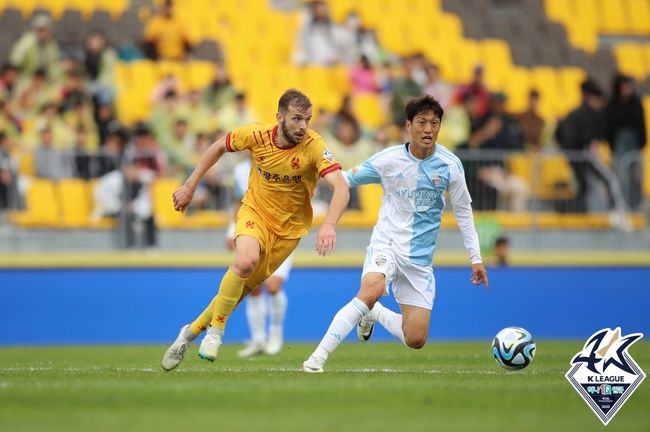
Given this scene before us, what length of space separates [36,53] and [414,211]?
11.2 meters

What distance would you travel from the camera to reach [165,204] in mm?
17828

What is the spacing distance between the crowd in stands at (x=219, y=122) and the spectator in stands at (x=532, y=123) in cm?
2

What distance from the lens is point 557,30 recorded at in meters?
26.2

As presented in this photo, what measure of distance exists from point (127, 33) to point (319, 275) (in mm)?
7015

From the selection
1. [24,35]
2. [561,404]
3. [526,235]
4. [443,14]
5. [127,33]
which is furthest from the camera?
[443,14]

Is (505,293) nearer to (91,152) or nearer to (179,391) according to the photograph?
(91,152)

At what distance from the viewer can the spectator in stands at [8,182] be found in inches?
655

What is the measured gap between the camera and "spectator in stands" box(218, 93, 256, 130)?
64.6 ft

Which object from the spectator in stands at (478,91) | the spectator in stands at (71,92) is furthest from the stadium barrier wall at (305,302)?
the spectator in stands at (478,91)

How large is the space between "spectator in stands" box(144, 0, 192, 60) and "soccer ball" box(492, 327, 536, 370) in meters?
12.5

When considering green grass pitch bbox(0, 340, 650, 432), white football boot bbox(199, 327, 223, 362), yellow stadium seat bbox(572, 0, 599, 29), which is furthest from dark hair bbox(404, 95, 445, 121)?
yellow stadium seat bbox(572, 0, 599, 29)

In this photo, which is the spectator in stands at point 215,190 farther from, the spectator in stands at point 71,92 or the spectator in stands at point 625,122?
the spectator in stands at point 625,122

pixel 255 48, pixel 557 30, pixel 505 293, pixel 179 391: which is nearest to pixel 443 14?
pixel 557 30

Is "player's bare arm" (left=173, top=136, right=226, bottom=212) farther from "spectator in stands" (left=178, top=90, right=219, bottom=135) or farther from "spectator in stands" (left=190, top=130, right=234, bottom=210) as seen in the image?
"spectator in stands" (left=178, top=90, right=219, bottom=135)
